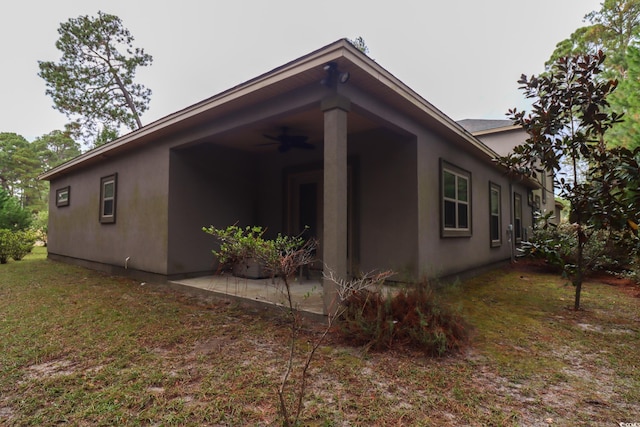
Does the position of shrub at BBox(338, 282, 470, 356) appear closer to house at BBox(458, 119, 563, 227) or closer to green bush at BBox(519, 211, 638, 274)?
green bush at BBox(519, 211, 638, 274)

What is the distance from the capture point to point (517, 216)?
378 inches

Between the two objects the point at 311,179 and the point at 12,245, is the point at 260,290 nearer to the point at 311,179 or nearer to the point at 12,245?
the point at 311,179

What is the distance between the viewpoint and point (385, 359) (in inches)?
106

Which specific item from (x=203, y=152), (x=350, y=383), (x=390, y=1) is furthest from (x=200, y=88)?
(x=350, y=383)

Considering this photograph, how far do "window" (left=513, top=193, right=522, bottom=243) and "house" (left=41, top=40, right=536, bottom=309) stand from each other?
4.69ft

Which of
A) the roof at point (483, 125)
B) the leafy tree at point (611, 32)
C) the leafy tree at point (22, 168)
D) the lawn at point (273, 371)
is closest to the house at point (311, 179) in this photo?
the lawn at point (273, 371)

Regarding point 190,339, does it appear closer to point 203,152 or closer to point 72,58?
point 203,152

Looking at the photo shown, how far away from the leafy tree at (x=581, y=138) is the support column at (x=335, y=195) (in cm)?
276

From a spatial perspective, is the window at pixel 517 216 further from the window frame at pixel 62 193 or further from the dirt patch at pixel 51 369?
the window frame at pixel 62 193

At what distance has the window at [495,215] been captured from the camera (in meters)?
7.66

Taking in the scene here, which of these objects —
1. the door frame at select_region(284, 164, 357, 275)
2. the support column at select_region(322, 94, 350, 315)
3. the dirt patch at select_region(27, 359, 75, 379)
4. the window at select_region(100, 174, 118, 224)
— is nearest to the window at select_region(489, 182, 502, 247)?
the door frame at select_region(284, 164, 357, 275)

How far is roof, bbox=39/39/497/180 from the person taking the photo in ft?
10.9

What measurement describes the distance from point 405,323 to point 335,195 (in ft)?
4.67

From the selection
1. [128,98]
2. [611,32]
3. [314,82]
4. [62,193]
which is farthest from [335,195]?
[611,32]
